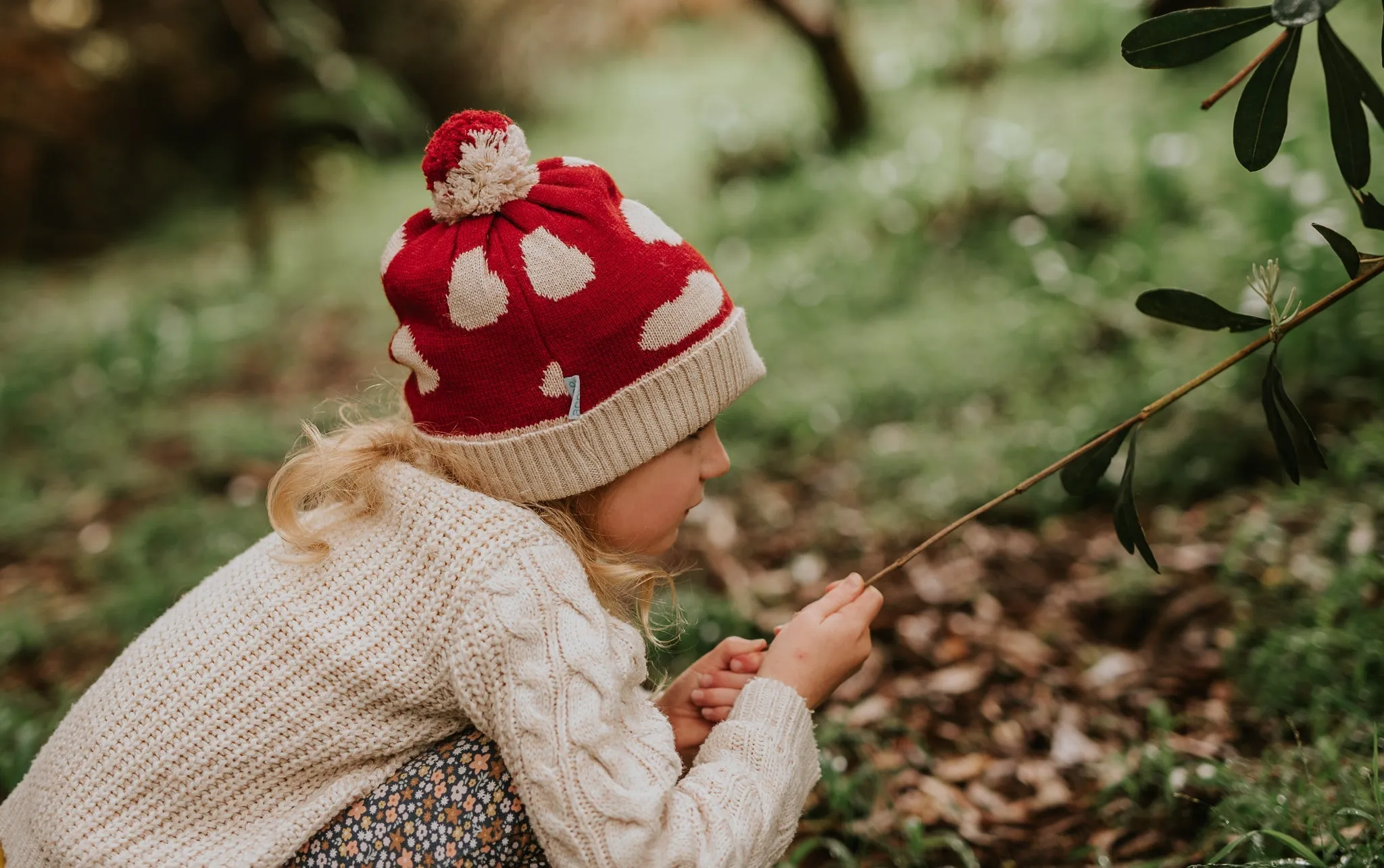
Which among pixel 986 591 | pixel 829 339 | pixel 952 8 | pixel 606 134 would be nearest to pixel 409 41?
pixel 606 134

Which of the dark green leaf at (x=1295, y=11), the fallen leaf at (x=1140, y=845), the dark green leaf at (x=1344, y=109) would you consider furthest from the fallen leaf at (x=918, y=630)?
the dark green leaf at (x=1295, y=11)

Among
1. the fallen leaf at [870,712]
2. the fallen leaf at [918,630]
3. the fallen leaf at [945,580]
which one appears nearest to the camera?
the fallen leaf at [870,712]

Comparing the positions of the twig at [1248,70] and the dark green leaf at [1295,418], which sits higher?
the twig at [1248,70]

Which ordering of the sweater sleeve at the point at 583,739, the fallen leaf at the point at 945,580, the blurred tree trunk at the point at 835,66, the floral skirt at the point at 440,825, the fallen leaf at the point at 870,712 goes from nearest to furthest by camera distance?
1. the sweater sleeve at the point at 583,739
2. the floral skirt at the point at 440,825
3. the fallen leaf at the point at 870,712
4. the fallen leaf at the point at 945,580
5. the blurred tree trunk at the point at 835,66

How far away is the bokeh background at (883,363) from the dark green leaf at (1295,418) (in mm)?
630

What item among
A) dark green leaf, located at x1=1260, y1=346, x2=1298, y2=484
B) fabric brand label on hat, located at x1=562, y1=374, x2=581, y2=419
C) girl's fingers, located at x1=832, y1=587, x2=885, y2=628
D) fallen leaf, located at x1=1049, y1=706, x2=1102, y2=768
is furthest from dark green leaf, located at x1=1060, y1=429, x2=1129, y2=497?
fallen leaf, located at x1=1049, y1=706, x2=1102, y2=768

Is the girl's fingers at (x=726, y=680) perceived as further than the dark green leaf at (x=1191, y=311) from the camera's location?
Yes

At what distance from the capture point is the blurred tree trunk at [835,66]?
584cm

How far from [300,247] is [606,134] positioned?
2354 mm

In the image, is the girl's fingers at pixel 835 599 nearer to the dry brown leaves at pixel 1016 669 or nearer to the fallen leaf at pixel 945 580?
the dry brown leaves at pixel 1016 669

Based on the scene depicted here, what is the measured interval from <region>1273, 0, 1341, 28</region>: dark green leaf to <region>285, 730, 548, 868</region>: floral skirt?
132cm

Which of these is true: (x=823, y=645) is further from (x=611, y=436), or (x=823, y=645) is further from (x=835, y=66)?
(x=835, y=66)

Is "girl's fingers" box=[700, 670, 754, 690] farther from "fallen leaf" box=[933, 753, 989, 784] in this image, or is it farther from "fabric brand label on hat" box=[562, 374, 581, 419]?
Result: "fallen leaf" box=[933, 753, 989, 784]

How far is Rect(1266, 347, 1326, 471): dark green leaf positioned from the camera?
143cm
